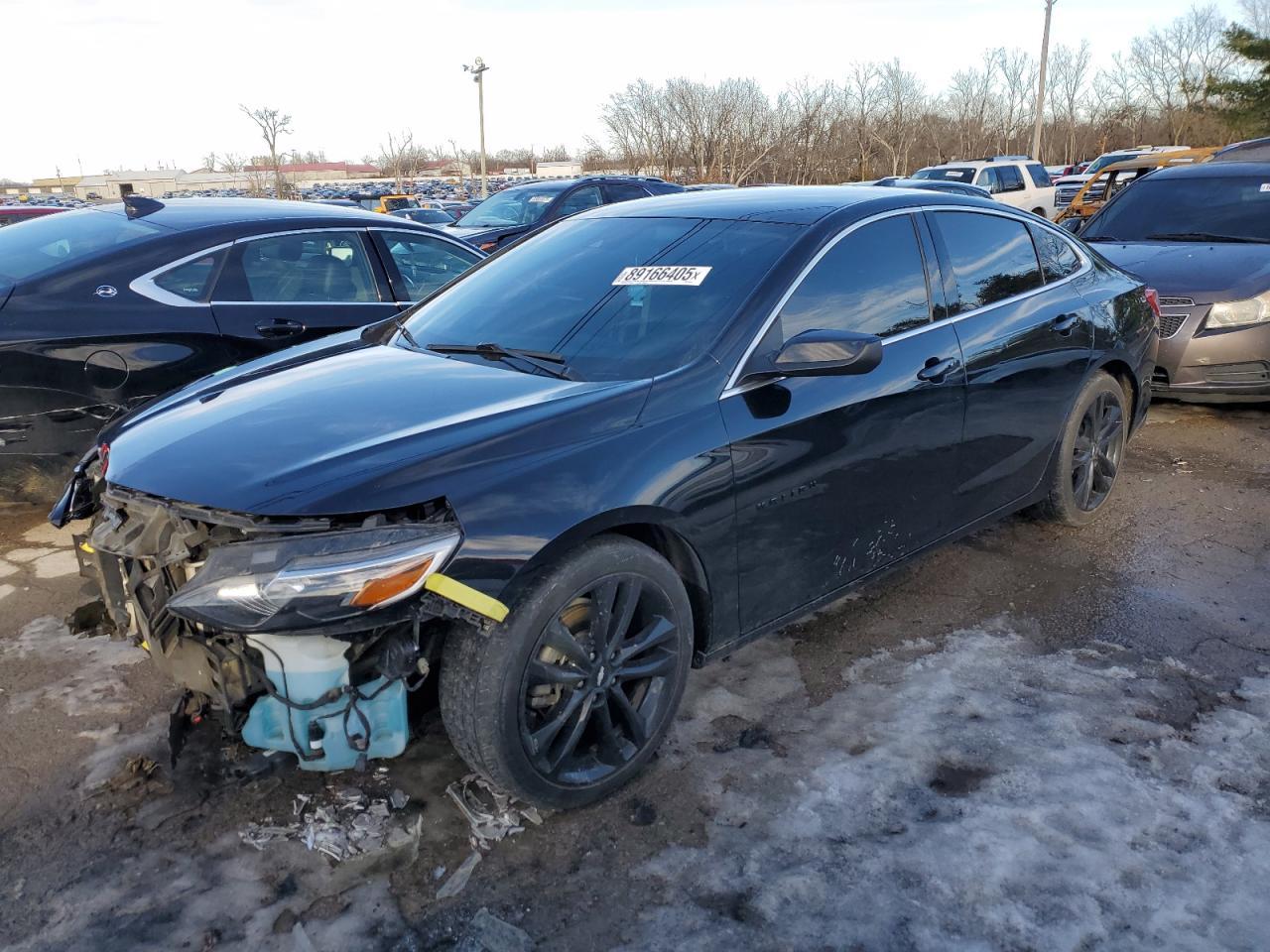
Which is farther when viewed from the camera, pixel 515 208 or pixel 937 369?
pixel 515 208

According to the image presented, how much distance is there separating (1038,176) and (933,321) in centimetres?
2148

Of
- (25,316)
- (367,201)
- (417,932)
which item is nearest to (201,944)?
(417,932)

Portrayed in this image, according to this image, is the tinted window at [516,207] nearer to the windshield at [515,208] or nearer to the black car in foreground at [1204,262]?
the windshield at [515,208]

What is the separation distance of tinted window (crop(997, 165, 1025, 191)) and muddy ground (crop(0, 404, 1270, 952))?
19.0 m

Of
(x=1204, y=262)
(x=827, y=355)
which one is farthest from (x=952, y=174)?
(x=827, y=355)

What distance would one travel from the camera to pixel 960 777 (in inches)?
114

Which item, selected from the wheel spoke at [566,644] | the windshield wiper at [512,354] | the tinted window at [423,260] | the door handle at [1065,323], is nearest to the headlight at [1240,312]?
the door handle at [1065,323]

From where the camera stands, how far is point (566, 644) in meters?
2.58

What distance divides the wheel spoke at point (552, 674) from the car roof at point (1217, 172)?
7.43 meters

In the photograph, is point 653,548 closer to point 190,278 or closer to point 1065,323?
point 1065,323

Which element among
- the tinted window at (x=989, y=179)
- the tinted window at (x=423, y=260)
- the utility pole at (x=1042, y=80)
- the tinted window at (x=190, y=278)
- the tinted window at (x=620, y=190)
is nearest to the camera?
the tinted window at (x=190, y=278)

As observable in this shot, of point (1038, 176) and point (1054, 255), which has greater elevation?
point (1038, 176)

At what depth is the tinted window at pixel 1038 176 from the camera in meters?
22.3

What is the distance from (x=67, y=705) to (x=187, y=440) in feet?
4.02
